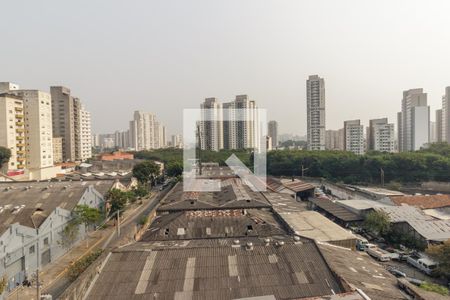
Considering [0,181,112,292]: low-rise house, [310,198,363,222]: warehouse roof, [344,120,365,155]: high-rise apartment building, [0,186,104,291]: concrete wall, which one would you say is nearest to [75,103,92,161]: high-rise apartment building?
[0,181,112,292]: low-rise house

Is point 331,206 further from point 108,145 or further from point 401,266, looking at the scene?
point 108,145

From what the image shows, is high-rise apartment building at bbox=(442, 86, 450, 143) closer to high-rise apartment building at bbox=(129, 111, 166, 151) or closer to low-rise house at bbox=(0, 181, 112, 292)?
low-rise house at bbox=(0, 181, 112, 292)

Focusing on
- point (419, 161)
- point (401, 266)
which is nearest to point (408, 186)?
point (419, 161)

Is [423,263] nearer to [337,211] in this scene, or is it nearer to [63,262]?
[337,211]

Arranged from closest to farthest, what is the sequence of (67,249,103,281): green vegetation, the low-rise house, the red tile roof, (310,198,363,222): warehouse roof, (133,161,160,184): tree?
(67,249,103,281): green vegetation
the low-rise house
(310,198,363,222): warehouse roof
the red tile roof
(133,161,160,184): tree

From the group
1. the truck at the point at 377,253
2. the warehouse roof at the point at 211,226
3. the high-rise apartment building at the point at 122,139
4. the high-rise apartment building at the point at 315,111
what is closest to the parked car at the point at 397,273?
the truck at the point at 377,253

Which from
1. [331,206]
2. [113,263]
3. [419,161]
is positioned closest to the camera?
[113,263]
